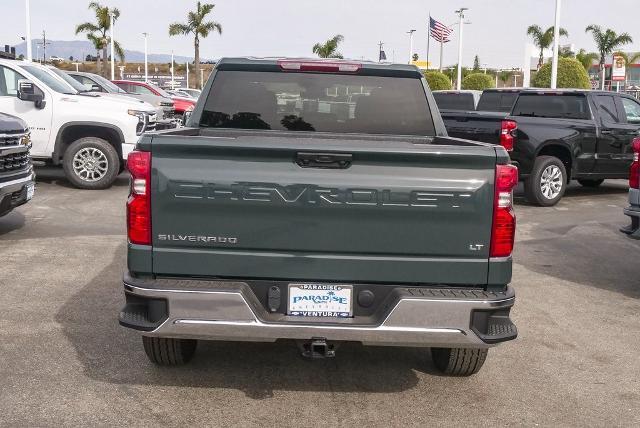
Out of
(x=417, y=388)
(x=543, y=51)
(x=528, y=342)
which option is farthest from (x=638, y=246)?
(x=543, y=51)

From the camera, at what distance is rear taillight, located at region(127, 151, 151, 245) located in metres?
3.93

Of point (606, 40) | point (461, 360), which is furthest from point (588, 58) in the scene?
point (461, 360)

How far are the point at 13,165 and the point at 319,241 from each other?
6.14 metres

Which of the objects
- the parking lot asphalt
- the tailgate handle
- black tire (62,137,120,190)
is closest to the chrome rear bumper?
the parking lot asphalt

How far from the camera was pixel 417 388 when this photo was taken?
4695 mm

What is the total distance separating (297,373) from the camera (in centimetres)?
489

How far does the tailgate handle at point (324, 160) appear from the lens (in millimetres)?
3926

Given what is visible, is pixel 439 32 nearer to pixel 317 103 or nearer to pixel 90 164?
pixel 90 164

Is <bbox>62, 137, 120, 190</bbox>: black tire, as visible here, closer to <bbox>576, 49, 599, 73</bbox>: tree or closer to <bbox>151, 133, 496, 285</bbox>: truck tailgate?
<bbox>151, 133, 496, 285</bbox>: truck tailgate

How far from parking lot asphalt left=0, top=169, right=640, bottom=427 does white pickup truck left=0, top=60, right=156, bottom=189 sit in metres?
5.81

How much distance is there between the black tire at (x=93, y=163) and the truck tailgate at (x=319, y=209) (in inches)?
384

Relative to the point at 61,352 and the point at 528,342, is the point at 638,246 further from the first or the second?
the point at 61,352

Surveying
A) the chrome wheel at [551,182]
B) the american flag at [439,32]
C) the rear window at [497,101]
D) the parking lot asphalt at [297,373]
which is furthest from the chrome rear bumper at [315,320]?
the american flag at [439,32]

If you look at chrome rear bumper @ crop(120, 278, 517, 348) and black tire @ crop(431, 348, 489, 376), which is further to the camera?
black tire @ crop(431, 348, 489, 376)
